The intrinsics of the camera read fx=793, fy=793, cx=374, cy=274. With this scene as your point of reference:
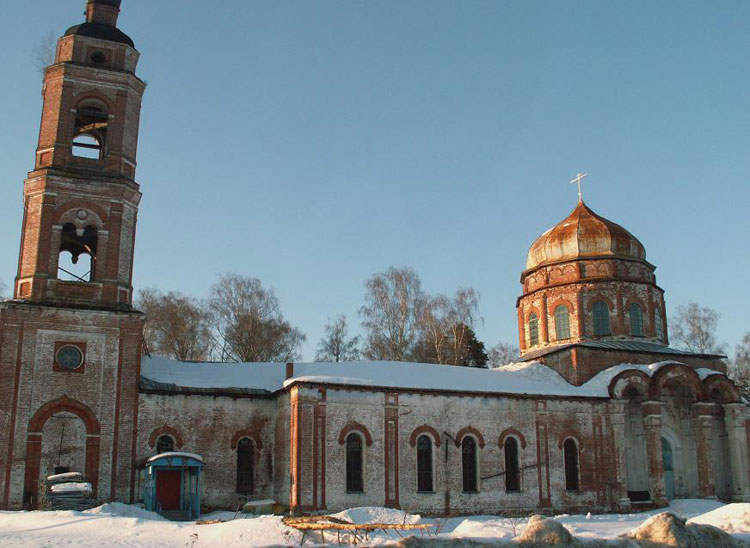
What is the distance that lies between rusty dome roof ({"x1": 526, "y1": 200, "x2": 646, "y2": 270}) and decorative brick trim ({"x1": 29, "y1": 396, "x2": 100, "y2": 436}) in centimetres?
2047

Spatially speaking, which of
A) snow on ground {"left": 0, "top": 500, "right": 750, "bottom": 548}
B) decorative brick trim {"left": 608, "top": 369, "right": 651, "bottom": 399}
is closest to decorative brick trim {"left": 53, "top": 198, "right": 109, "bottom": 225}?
snow on ground {"left": 0, "top": 500, "right": 750, "bottom": 548}

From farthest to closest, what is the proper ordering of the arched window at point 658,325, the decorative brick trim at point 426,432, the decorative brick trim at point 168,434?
the arched window at point 658,325, the decorative brick trim at point 426,432, the decorative brick trim at point 168,434

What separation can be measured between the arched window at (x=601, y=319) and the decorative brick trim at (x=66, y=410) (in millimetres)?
20447

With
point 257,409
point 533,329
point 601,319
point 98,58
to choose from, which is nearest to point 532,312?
point 533,329

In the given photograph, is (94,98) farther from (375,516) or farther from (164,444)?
(375,516)

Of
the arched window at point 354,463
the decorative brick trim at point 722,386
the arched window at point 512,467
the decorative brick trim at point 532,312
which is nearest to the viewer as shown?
the arched window at point 354,463

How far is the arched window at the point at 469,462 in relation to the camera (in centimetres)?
2669

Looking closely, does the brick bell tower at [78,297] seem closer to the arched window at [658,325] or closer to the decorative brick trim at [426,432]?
the decorative brick trim at [426,432]

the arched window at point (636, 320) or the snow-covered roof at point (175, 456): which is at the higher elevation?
the arched window at point (636, 320)

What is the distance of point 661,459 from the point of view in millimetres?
28531

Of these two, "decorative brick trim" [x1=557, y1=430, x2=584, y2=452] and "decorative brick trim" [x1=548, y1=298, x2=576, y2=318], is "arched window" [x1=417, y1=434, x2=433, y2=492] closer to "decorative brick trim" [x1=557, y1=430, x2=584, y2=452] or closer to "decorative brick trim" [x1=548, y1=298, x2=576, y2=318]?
"decorative brick trim" [x1=557, y1=430, x2=584, y2=452]

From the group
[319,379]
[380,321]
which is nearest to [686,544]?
[319,379]

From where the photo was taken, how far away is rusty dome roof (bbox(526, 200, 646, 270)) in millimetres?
34469

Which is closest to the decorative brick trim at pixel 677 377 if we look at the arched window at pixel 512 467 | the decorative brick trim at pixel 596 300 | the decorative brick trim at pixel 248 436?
the decorative brick trim at pixel 596 300
